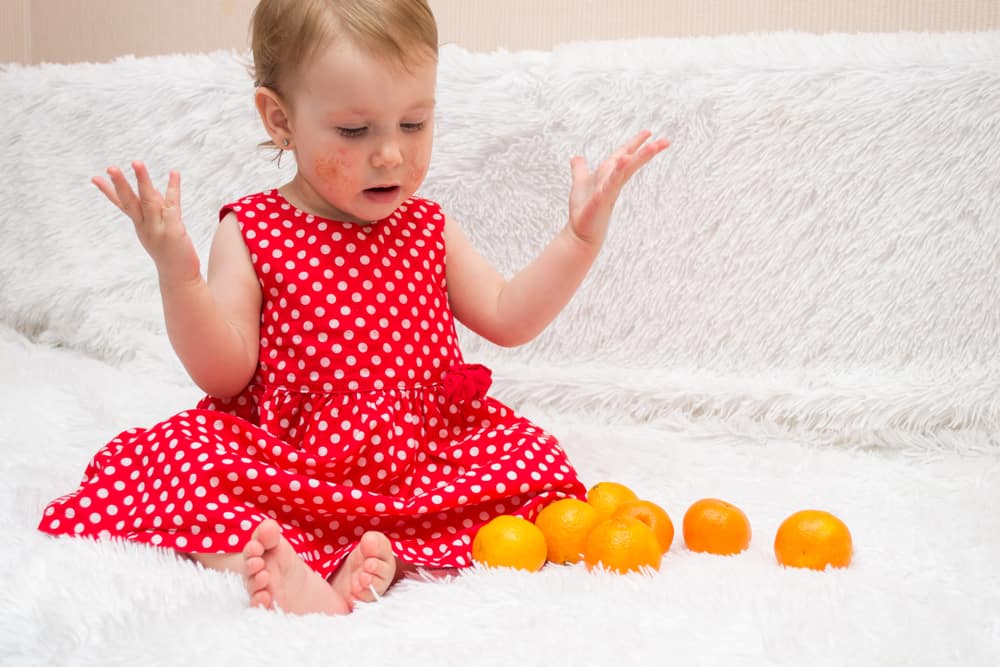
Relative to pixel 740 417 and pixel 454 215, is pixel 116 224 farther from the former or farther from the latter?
pixel 740 417

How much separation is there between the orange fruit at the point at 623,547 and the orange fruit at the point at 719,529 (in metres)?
0.06

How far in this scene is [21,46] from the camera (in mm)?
2441

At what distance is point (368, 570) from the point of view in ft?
2.86

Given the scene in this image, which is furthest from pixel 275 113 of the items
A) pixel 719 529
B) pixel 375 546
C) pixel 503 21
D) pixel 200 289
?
pixel 503 21

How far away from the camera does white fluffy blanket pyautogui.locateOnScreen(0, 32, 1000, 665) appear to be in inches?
46.7

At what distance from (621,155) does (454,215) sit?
0.56 metres

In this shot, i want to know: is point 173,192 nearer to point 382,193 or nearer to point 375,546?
point 382,193

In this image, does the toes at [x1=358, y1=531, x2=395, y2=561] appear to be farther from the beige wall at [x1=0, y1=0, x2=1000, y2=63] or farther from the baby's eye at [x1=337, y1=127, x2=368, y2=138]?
the beige wall at [x1=0, y1=0, x2=1000, y2=63]

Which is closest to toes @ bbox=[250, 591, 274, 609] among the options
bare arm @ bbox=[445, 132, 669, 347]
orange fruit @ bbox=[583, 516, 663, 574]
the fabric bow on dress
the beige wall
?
orange fruit @ bbox=[583, 516, 663, 574]

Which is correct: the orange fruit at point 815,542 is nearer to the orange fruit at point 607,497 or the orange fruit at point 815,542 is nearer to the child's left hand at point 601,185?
the orange fruit at point 607,497

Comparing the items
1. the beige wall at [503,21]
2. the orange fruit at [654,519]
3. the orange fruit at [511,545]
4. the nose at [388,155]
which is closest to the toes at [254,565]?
the orange fruit at [511,545]

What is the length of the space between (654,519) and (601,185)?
0.33 metres

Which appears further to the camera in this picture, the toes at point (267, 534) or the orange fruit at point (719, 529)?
the orange fruit at point (719, 529)

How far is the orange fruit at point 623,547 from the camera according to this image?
2.90ft
